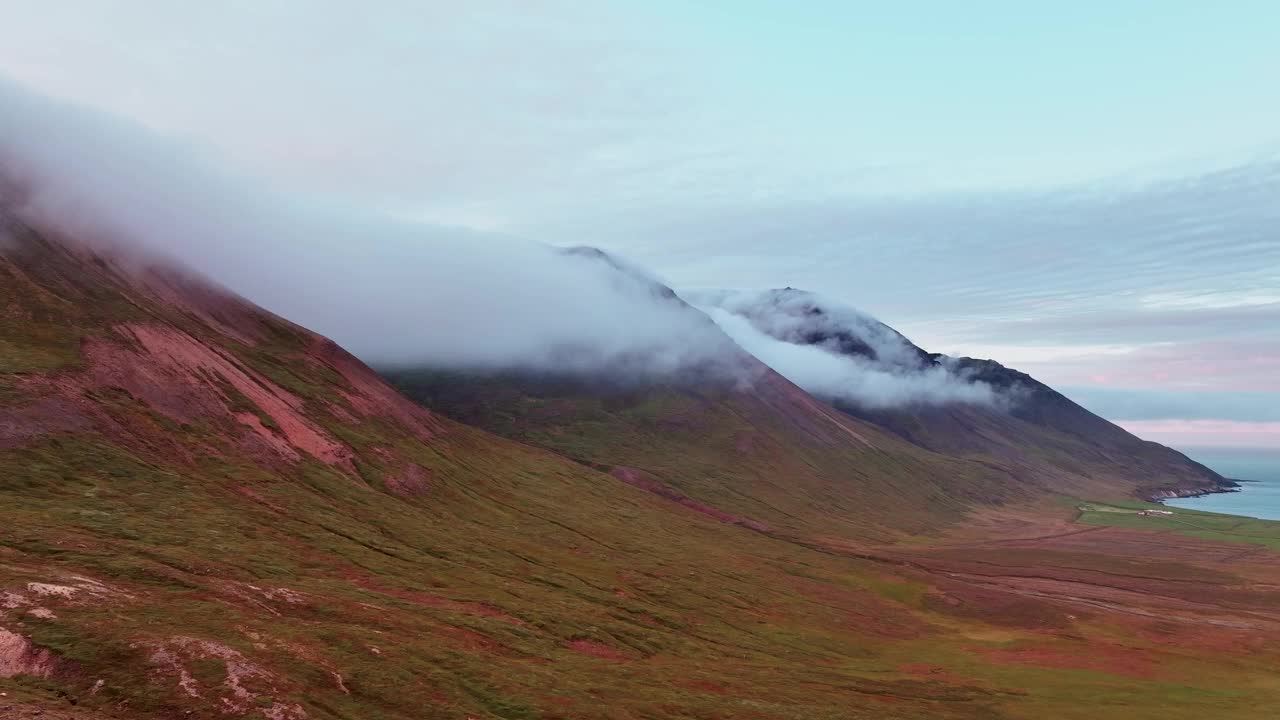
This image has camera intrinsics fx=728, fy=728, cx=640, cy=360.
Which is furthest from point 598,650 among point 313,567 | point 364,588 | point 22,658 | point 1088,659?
point 1088,659

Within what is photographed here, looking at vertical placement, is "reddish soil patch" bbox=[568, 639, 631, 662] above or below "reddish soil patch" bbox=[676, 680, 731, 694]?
below

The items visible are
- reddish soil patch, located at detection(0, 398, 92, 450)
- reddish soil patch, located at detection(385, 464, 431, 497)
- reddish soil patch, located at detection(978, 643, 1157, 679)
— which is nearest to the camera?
reddish soil patch, located at detection(0, 398, 92, 450)

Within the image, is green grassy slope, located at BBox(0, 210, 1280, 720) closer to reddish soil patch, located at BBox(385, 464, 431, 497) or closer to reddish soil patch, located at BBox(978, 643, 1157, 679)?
reddish soil patch, located at BBox(385, 464, 431, 497)

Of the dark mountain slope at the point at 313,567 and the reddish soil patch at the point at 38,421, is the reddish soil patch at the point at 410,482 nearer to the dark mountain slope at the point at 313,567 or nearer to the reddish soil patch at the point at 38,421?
the dark mountain slope at the point at 313,567

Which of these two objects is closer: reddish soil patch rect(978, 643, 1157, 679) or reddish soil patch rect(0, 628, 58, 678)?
reddish soil patch rect(0, 628, 58, 678)

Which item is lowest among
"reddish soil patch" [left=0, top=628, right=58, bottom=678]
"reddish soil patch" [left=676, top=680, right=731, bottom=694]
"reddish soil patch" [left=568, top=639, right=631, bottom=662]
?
"reddish soil patch" [left=568, top=639, right=631, bottom=662]

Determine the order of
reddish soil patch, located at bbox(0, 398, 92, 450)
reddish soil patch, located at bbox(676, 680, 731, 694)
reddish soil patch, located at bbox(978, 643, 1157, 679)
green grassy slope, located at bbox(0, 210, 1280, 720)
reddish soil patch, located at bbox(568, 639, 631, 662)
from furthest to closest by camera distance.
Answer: reddish soil patch, located at bbox(978, 643, 1157, 679) < reddish soil patch, located at bbox(0, 398, 92, 450) < reddish soil patch, located at bbox(568, 639, 631, 662) < reddish soil patch, located at bbox(676, 680, 731, 694) < green grassy slope, located at bbox(0, 210, 1280, 720)

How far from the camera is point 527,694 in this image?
2352 inches

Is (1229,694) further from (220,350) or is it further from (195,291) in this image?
(195,291)

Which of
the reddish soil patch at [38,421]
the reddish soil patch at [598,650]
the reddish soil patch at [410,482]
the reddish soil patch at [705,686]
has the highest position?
the reddish soil patch at [38,421]

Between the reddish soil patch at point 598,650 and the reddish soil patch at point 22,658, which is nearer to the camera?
the reddish soil patch at point 22,658

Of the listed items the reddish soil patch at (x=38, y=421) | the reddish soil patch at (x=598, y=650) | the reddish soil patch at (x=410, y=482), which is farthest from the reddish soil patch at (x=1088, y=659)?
the reddish soil patch at (x=38, y=421)

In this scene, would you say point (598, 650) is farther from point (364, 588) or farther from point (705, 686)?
point (364, 588)

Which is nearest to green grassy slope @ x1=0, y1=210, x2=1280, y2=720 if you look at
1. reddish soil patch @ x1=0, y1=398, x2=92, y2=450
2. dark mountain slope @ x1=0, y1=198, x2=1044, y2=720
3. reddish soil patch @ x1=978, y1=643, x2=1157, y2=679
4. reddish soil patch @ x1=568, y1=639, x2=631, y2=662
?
reddish soil patch @ x1=0, y1=398, x2=92, y2=450
